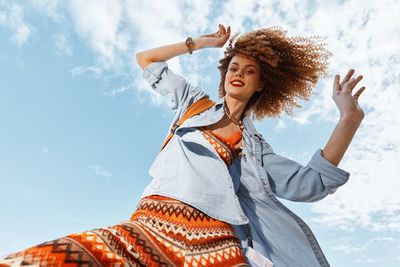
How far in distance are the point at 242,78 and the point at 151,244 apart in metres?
2.10

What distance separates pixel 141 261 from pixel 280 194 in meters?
1.69

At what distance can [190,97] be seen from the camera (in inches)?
139

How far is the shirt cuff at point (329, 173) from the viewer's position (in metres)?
3.16

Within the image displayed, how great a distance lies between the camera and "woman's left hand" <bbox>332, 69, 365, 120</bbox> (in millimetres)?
3297

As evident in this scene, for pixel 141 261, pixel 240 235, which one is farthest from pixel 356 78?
pixel 141 261

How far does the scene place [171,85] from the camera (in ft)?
11.5

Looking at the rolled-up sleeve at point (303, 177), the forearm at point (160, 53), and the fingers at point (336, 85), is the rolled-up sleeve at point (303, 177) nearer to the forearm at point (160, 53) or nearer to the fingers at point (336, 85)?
the fingers at point (336, 85)

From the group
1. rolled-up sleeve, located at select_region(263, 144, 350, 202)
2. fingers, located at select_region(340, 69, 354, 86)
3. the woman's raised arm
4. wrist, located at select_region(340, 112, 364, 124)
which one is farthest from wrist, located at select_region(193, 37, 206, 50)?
wrist, located at select_region(340, 112, 364, 124)

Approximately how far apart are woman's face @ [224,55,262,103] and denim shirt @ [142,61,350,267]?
0.94 ft

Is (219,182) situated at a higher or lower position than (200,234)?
higher

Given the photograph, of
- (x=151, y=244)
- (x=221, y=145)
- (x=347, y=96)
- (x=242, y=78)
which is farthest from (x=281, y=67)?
(x=151, y=244)

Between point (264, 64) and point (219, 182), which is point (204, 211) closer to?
point (219, 182)

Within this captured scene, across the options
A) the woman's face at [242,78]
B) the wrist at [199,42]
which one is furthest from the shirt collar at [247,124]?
the wrist at [199,42]

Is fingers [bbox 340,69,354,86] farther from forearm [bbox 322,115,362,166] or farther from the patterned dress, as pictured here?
the patterned dress
